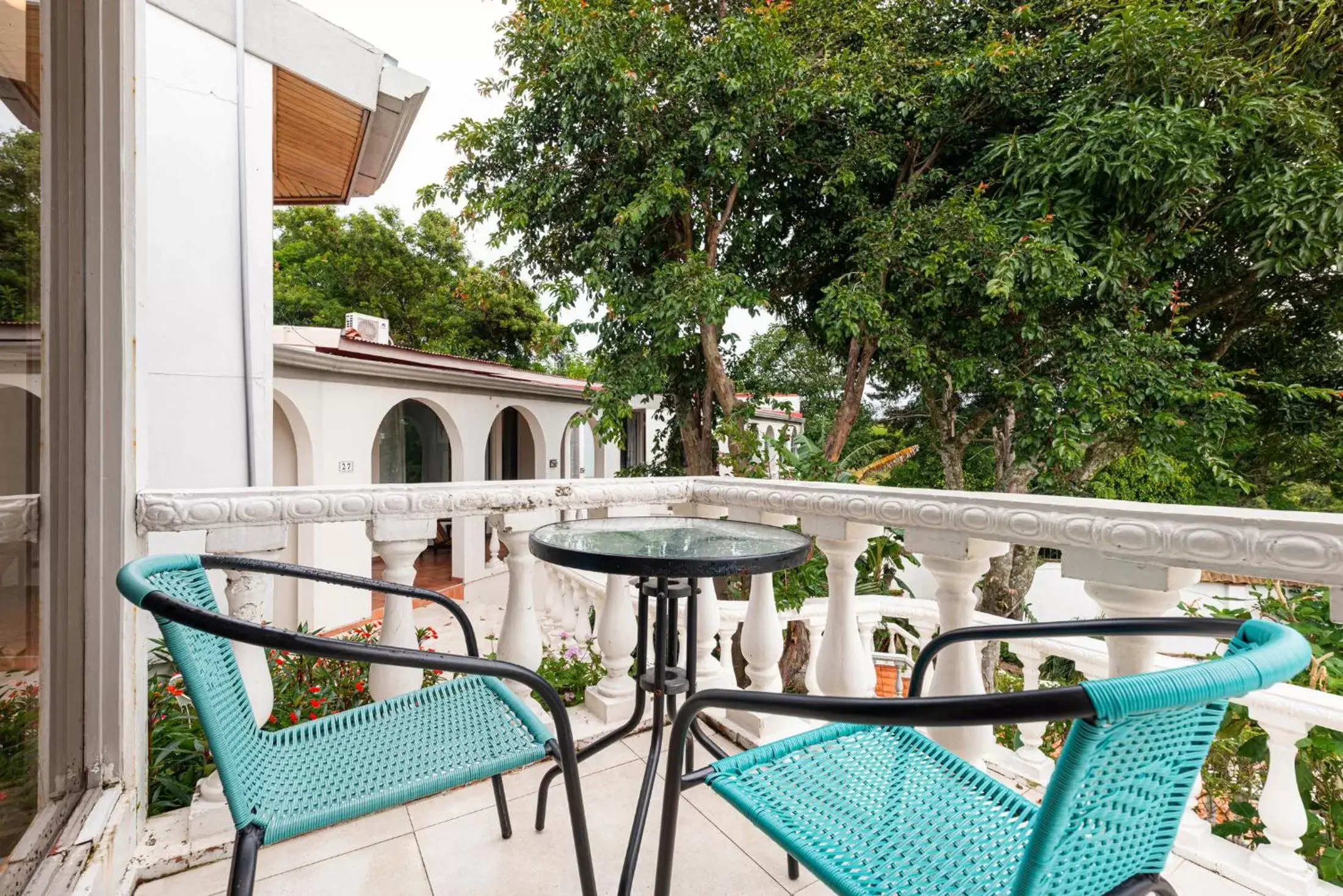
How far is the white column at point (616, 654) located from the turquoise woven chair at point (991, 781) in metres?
0.93

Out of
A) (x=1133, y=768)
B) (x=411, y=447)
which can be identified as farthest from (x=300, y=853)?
(x=411, y=447)

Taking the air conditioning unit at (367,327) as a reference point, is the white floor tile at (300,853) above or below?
below

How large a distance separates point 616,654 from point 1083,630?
1.35 meters

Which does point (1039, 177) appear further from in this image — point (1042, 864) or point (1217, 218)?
point (1042, 864)

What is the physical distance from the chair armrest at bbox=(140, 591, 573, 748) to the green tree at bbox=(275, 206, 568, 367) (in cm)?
1512

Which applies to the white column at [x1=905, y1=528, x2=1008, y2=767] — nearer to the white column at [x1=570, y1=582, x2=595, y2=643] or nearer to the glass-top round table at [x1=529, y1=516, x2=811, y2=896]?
the glass-top round table at [x1=529, y1=516, x2=811, y2=896]

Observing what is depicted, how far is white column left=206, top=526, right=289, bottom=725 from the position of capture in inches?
56.6

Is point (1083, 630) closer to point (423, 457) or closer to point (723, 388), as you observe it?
point (723, 388)

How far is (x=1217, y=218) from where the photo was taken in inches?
214

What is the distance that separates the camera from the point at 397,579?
1.58 m

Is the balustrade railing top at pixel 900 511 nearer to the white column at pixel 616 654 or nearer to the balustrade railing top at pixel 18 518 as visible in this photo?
the balustrade railing top at pixel 18 518

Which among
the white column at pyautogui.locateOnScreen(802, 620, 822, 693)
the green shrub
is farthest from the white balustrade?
the green shrub

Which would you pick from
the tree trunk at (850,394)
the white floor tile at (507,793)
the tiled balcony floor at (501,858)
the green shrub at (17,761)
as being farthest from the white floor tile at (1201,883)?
the tree trunk at (850,394)

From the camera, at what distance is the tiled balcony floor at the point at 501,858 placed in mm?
1317
